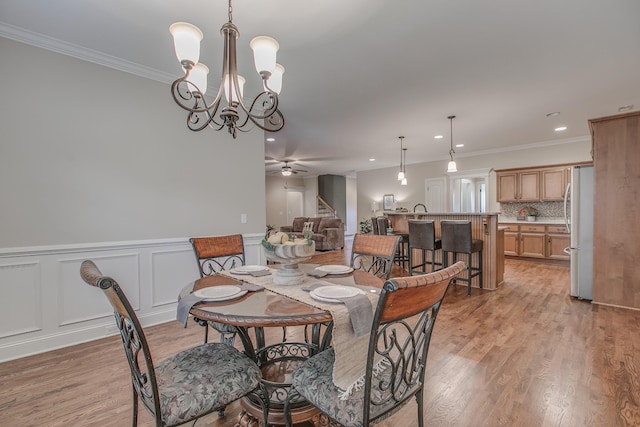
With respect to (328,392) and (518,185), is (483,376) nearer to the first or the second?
(328,392)

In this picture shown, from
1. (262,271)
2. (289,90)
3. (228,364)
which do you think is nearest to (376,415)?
(228,364)

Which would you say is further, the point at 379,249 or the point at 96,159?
the point at 96,159

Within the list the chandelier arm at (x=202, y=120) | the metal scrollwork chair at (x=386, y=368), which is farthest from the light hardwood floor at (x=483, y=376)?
the chandelier arm at (x=202, y=120)

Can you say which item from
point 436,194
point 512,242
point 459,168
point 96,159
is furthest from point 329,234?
point 96,159

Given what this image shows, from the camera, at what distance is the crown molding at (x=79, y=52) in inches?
88.7

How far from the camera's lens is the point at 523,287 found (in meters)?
4.25

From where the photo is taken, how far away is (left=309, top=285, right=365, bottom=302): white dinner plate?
128 cm

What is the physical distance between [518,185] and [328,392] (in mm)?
6962

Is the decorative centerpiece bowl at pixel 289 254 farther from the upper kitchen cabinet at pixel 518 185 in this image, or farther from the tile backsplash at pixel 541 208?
the tile backsplash at pixel 541 208

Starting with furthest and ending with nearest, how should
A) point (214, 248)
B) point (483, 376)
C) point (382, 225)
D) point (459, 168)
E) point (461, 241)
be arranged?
1. point (459, 168)
2. point (382, 225)
3. point (461, 241)
4. point (214, 248)
5. point (483, 376)

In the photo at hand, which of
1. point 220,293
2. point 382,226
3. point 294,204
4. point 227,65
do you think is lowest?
point 220,293

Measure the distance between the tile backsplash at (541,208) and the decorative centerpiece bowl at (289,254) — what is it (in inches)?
267

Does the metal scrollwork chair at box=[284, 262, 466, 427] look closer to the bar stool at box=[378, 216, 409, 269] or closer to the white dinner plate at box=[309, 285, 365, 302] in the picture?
the white dinner plate at box=[309, 285, 365, 302]

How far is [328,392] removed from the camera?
113 centimetres
